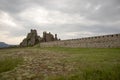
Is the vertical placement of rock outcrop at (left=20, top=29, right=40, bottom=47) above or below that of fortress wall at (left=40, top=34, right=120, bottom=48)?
above

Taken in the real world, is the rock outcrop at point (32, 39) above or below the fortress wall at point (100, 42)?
above

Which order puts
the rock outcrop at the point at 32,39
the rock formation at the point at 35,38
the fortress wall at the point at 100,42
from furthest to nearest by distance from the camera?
the rock outcrop at the point at 32,39, the rock formation at the point at 35,38, the fortress wall at the point at 100,42

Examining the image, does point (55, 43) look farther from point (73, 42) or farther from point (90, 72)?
point (90, 72)

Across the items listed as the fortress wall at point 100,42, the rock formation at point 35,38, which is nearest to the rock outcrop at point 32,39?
the rock formation at point 35,38

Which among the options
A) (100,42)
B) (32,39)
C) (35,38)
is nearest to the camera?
(100,42)

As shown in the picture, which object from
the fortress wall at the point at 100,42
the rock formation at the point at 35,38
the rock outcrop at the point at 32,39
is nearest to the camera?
the fortress wall at the point at 100,42

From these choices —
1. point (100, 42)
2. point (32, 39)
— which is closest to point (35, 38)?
point (32, 39)

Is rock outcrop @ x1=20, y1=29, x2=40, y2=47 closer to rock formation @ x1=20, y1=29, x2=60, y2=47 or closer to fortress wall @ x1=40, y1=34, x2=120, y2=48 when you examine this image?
rock formation @ x1=20, y1=29, x2=60, y2=47

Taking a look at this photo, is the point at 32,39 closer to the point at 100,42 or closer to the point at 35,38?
the point at 35,38

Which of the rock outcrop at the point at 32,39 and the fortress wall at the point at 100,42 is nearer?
the fortress wall at the point at 100,42

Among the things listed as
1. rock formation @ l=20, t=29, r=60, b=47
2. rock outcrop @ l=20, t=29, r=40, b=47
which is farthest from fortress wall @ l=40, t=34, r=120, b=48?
rock outcrop @ l=20, t=29, r=40, b=47

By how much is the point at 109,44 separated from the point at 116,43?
1516 mm

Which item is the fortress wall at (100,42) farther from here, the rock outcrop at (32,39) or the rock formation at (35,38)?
the rock outcrop at (32,39)

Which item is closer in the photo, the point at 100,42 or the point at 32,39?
the point at 100,42
